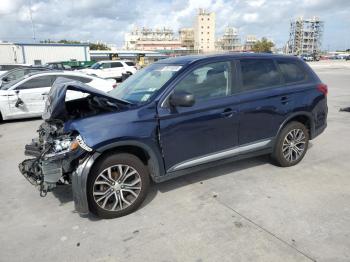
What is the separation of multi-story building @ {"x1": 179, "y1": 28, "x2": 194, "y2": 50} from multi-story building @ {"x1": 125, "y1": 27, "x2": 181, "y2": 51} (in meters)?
2.80

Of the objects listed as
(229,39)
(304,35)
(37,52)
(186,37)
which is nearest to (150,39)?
(186,37)

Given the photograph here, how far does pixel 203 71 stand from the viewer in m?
3.94

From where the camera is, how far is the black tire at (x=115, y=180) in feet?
10.8

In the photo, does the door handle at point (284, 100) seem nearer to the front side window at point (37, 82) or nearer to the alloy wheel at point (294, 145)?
the alloy wheel at point (294, 145)

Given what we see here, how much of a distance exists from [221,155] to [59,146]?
2.04m

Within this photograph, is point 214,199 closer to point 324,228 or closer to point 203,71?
point 324,228

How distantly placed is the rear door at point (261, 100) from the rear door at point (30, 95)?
6.79 meters

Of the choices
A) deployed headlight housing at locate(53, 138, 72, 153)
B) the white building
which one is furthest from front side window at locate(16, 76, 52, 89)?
the white building

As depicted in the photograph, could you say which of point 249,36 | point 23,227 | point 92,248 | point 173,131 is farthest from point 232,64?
point 249,36

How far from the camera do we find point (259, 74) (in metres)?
4.39

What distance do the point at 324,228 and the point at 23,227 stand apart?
326cm

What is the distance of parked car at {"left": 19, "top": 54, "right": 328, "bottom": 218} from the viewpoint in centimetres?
331

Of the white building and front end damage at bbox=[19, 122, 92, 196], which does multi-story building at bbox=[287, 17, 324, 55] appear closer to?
the white building

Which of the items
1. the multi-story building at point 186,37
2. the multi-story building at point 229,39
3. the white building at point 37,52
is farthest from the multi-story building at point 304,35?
the white building at point 37,52
